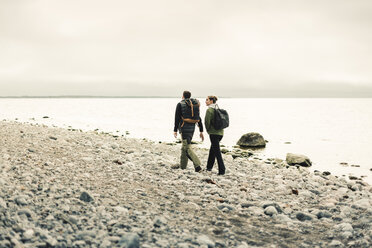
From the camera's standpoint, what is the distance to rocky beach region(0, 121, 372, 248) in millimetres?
5621

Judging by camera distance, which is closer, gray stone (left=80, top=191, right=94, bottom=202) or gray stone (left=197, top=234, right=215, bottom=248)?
gray stone (left=197, top=234, right=215, bottom=248)

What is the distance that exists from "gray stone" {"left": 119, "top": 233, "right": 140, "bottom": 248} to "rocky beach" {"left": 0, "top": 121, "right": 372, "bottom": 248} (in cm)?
2

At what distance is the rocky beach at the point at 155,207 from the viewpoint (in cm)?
562

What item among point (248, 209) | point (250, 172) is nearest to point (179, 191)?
point (248, 209)

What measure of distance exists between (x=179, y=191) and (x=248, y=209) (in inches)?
85.2

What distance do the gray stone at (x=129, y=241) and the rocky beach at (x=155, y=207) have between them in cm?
2

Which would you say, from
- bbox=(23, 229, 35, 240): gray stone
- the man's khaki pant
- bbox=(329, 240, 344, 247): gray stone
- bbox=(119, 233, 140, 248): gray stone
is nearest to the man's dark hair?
the man's khaki pant

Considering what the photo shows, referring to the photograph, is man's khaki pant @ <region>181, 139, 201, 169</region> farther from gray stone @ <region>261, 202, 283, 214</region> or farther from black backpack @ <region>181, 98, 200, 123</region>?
gray stone @ <region>261, 202, 283, 214</region>

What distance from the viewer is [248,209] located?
8.11 m

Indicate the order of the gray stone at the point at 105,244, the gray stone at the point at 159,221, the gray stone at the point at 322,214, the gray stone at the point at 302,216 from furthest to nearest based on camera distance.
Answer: the gray stone at the point at 322,214, the gray stone at the point at 302,216, the gray stone at the point at 159,221, the gray stone at the point at 105,244

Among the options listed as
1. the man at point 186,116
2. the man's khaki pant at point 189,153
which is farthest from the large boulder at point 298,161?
the man at point 186,116

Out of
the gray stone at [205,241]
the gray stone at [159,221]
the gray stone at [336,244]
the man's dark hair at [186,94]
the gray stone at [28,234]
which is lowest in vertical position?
the gray stone at [336,244]

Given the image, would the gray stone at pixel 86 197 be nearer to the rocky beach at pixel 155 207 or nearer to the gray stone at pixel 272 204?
the rocky beach at pixel 155 207

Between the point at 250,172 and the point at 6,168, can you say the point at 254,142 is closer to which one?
the point at 250,172
